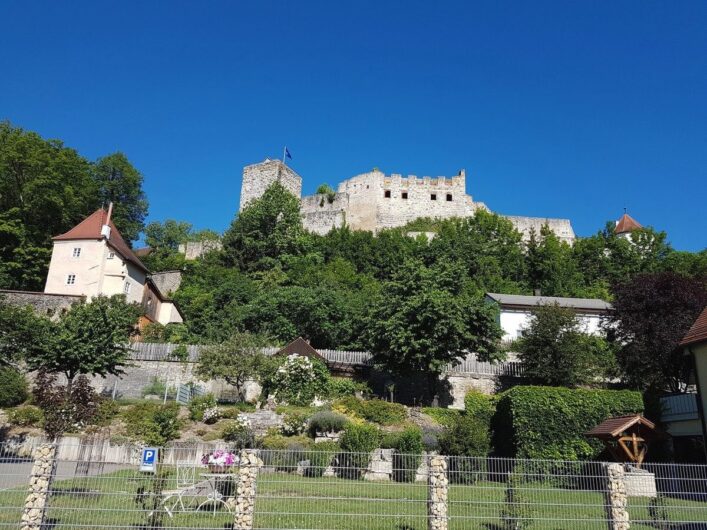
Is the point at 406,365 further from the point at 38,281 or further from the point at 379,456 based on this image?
the point at 38,281

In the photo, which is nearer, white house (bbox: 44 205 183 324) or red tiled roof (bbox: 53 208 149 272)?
white house (bbox: 44 205 183 324)

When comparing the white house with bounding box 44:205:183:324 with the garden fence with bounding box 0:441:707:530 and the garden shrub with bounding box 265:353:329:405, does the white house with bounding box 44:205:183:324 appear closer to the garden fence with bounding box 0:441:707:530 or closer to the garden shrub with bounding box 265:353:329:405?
the garden shrub with bounding box 265:353:329:405

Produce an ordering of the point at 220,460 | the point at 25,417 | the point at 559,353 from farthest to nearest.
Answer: the point at 559,353, the point at 25,417, the point at 220,460

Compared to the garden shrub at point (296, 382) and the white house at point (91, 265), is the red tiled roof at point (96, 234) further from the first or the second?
the garden shrub at point (296, 382)

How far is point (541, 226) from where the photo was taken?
196ft

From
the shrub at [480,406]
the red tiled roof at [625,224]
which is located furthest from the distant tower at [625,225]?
the shrub at [480,406]

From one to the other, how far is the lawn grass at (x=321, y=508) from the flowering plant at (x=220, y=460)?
2.78 feet

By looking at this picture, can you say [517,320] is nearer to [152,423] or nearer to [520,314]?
[520,314]

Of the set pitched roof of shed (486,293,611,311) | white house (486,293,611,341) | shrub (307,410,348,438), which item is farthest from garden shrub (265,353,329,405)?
pitched roof of shed (486,293,611,311)

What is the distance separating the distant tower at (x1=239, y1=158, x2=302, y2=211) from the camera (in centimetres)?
6544

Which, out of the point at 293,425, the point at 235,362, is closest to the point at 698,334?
the point at 293,425

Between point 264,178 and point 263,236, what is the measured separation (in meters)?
17.4

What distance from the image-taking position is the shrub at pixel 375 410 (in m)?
24.1

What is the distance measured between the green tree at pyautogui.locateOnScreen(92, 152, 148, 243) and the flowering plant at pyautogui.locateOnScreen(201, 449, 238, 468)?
151ft
